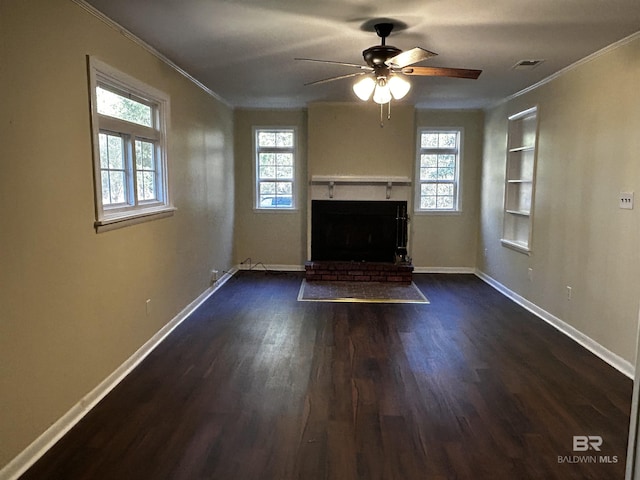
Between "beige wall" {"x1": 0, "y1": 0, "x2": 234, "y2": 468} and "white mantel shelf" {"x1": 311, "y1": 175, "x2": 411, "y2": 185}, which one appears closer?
"beige wall" {"x1": 0, "y1": 0, "x2": 234, "y2": 468}

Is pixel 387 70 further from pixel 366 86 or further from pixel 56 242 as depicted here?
pixel 56 242

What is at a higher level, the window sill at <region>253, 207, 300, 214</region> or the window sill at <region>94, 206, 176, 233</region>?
the window sill at <region>94, 206, 176, 233</region>

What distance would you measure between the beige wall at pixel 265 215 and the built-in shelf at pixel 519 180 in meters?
2.86

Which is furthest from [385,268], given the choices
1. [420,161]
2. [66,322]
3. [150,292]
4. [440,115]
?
[66,322]

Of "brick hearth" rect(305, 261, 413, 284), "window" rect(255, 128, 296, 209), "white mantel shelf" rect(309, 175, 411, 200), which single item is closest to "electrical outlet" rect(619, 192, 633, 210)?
"brick hearth" rect(305, 261, 413, 284)

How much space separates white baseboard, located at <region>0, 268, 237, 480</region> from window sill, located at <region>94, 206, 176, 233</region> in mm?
972

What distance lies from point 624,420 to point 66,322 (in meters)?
3.24

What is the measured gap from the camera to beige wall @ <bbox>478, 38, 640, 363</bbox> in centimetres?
329

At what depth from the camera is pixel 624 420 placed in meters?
2.64

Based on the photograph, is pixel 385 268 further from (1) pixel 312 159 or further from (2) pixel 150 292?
(2) pixel 150 292

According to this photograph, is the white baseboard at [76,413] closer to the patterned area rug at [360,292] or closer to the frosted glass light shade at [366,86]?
the patterned area rug at [360,292]

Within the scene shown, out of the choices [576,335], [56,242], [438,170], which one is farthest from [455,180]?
[56,242]

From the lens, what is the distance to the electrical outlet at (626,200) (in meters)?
3.26

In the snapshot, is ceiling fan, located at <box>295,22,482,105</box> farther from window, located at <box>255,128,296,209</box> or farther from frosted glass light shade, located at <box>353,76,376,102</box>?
window, located at <box>255,128,296,209</box>
